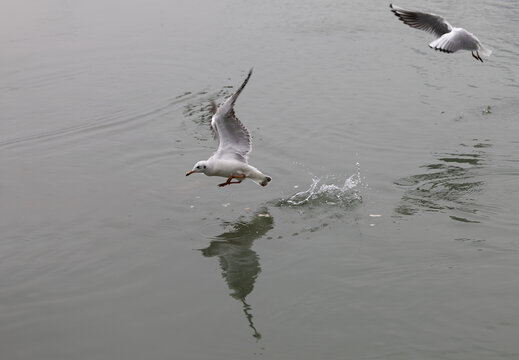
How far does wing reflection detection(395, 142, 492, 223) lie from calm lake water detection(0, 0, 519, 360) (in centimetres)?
3

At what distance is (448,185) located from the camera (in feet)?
30.3

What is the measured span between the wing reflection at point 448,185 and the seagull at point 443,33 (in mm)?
1755

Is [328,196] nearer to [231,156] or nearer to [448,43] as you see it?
[231,156]

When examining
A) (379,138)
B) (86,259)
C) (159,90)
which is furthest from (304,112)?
(86,259)

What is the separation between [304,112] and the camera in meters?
12.0

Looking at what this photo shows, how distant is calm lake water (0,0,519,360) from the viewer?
21.2 feet

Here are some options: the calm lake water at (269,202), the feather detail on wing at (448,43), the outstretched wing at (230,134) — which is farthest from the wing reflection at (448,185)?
the outstretched wing at (230,134)

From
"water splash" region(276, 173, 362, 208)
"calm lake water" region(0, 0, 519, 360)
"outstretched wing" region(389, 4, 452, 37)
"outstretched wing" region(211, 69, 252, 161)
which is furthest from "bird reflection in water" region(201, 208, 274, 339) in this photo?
"outstretched wing" region(389, 4, 452, 37)

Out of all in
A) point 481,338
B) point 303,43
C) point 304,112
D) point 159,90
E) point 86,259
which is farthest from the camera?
point 303,43

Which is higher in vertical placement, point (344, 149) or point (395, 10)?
point (395, 10)

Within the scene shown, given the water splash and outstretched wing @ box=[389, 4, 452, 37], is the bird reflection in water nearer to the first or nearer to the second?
the water splash

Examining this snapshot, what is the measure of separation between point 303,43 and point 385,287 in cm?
988

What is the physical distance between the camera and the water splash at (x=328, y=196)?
29.3 feet

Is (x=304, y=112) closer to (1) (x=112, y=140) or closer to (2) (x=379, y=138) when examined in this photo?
(2) (x=379, y=138)
